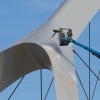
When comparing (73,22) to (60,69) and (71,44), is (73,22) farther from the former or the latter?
(60,69)

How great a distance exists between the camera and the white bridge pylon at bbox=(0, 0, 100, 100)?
901 inches

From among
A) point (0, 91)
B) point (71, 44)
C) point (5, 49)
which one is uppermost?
point (71, 44)

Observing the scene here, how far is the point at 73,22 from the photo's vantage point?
88.4 ft

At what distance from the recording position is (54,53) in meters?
23.6

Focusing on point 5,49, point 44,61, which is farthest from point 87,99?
point 5,49

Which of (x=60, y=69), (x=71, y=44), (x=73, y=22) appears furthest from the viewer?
(x=73, y=22)

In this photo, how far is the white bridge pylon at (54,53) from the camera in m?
22.9

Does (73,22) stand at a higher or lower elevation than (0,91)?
higher

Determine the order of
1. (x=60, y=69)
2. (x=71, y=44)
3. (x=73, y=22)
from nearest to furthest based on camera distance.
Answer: (x=60, y=69)
(x=71, y=44)
(x=73, y=22)

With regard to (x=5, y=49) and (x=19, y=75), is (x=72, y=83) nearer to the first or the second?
(x=5, y=49)

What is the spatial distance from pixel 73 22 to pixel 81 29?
0.50 metres

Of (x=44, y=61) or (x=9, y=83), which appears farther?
(x=9, y=83)

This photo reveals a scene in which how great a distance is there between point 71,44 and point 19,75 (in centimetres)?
439

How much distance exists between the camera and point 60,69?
23.0 m
